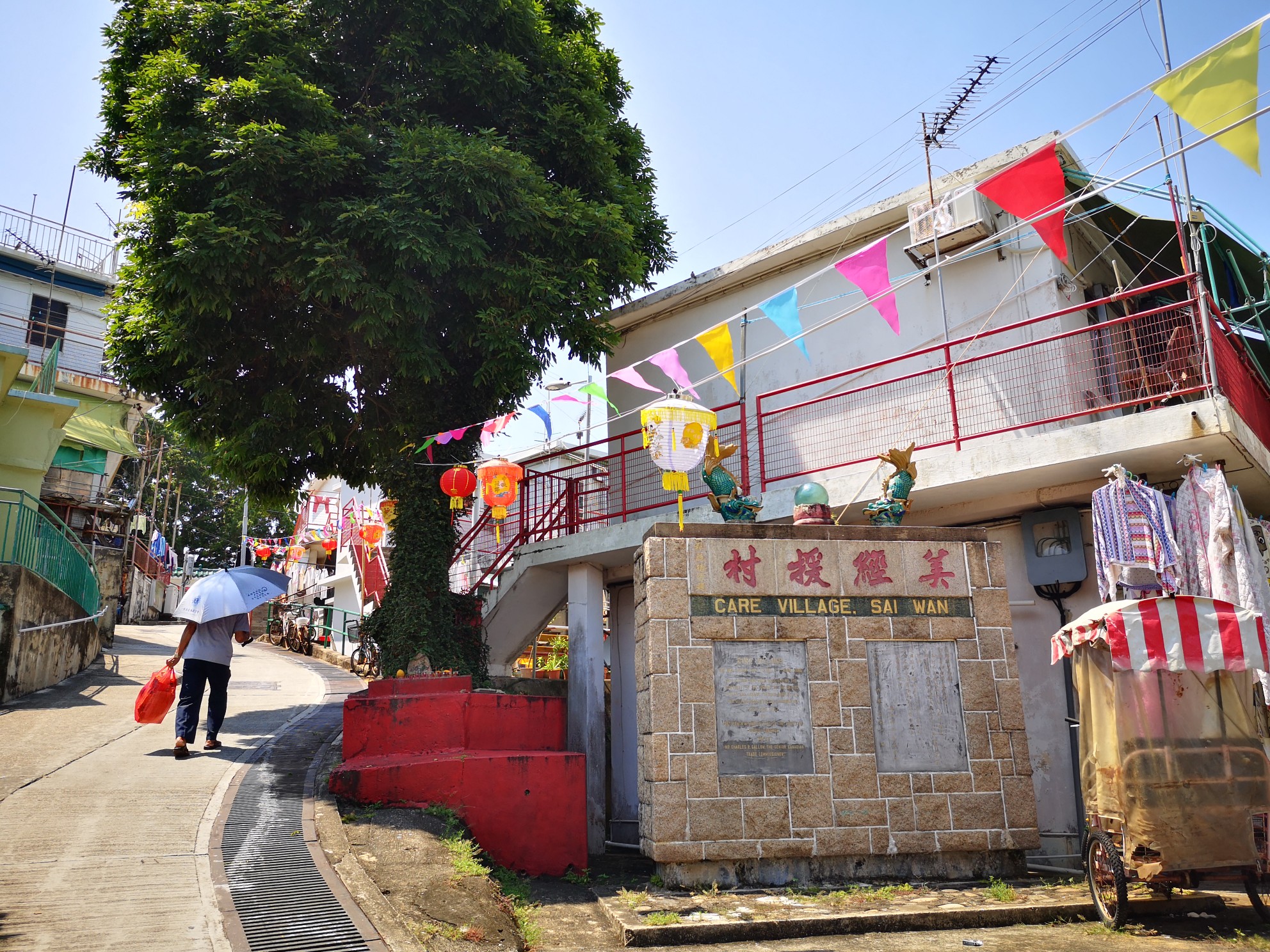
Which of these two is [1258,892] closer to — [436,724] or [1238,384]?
[1238,384]

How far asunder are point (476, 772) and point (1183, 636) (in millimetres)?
5890

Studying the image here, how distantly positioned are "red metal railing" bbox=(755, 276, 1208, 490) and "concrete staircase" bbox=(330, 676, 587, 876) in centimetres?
424

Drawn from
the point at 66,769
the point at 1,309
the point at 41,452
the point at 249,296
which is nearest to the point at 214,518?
the point at 1,309

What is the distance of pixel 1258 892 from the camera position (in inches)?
253

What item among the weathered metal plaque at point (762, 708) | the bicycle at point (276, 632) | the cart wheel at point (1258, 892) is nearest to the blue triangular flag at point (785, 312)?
the weathered metal plaque at point (762, 708)

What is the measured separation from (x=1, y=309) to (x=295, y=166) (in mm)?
18810

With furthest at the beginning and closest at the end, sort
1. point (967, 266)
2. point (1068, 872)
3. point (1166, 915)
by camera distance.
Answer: point (967, 266) < point (1068, 872) < point (1166, 915)

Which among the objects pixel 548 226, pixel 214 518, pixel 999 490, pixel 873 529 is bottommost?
pixel 873 529

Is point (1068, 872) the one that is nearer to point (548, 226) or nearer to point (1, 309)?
point (548, 226)

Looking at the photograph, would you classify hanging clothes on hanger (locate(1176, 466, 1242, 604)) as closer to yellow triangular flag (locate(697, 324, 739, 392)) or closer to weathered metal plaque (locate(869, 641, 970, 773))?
weathered metal plaque (locate(869, 641, 970, 773))

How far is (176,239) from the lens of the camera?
413 inches

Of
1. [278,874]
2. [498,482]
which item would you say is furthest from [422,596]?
[278,874]

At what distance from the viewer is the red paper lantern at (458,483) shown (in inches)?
476

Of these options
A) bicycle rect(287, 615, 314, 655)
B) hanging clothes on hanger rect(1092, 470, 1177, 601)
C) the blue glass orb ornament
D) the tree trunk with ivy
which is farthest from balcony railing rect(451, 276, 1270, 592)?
bicycle rect(287, 615, 314, 655)
